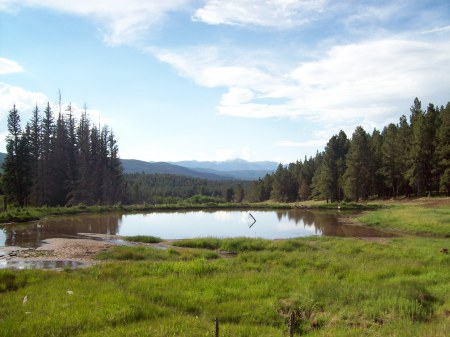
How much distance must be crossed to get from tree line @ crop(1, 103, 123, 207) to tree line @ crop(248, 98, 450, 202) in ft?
160

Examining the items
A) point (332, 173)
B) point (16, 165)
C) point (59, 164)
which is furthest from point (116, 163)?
point (332, 173)

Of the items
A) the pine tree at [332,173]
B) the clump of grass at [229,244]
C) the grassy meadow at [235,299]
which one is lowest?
the clump of grass at [229,244]

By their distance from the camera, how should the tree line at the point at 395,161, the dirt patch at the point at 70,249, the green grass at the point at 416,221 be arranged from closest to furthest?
the dirt patch at the point at 70,249, the green grass at the point at 416,221, the tree line at the point at 395,161

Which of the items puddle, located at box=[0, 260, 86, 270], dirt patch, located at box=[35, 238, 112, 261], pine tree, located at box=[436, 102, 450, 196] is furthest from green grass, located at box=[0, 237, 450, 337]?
pine tree, located at box=[436, 102, 450, 196]

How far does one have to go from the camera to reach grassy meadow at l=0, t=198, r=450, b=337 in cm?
1066

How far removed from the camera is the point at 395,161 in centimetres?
7644

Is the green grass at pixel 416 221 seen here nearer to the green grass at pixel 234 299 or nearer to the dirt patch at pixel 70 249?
the green grass at pixel 234 299

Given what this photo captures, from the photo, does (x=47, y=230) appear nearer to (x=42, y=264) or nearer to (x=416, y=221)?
(x=42, y=264)

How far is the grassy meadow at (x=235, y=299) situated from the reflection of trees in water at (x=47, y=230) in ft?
58.2

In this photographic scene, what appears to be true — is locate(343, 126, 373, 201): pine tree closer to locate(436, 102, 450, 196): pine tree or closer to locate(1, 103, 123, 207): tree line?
locate(436, 102, 450, 196): pine tree

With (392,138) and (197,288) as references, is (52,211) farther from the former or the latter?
(392,138)

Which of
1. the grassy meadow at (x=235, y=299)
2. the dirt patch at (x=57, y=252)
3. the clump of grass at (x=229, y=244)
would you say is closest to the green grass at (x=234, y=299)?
the grassy meadow at (x=235, y=299)

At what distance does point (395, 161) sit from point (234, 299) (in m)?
70.8

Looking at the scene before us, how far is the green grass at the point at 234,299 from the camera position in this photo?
10.6 meters
